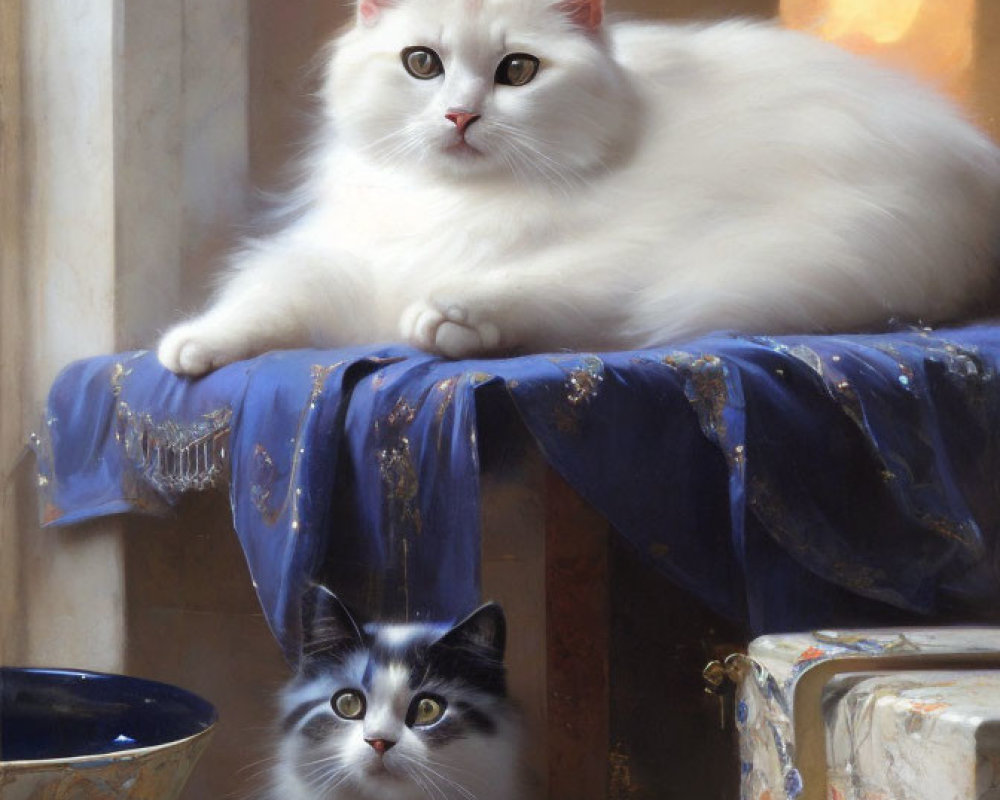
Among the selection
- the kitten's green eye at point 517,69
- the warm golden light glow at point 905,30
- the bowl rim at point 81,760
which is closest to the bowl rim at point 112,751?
the bowl rim at point 81,760

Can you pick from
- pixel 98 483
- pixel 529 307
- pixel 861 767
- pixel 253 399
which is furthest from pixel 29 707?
pixel 861 767

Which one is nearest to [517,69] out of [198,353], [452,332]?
[452,332]

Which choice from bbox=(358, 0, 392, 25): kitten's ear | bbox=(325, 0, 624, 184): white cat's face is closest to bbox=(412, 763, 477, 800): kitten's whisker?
bbox=(325, 0, 624, 184): white cat's face

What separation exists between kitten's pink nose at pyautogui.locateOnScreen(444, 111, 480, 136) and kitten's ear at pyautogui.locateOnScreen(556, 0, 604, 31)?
153 mm

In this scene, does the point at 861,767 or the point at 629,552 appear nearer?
the point at 861,767

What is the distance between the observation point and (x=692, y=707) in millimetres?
1049

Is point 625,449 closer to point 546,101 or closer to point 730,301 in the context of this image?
point 730,301

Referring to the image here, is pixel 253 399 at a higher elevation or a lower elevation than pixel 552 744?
higher

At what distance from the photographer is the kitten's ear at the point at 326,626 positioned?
3.51 feet

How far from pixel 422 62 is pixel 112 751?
0.71 meters

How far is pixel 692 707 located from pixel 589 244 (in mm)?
435

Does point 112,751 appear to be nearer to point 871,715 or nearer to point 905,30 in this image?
point 871,715

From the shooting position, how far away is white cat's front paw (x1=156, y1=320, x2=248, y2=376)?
1143mm

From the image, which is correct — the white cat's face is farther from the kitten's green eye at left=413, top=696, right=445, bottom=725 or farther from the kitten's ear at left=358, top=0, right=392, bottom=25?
the kitten's green eye at left=413, top=696, right=445, bottom=725
